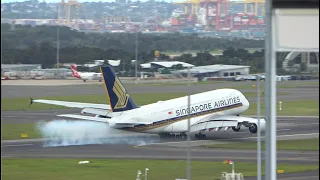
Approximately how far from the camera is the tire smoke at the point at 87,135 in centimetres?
4494

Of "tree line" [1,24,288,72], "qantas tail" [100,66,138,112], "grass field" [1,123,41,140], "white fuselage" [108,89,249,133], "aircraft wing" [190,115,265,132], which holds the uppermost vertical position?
"tree line" [1,24,288,72]

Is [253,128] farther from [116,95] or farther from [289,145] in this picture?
[116,95]

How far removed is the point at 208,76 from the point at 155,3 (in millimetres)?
18567

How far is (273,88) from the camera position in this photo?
4902 mm

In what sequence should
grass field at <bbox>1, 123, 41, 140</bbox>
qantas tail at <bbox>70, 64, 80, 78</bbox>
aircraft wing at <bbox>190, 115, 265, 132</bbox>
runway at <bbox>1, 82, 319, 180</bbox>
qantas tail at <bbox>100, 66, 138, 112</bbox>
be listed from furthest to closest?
1. qantas tail at <bbox>70, 64, 80, 78</bbox>
2. grass field at <bbox>1, 123, 41, 140</bbox>
3. aircraft wing at <bbox>190, 115, 265, 132</bbox>
4. qantas tail at <bbox>100, 66, 138, 112</bbox>
5. runway at <bbox>1, 82, 319, 180</bbox>

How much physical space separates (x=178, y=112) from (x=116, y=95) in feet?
12.4

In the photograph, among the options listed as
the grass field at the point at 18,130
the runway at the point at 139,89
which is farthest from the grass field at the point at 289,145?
the runway at the point at 139,89

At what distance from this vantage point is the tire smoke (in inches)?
1769

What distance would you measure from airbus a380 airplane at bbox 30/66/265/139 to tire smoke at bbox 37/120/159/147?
0.70 m

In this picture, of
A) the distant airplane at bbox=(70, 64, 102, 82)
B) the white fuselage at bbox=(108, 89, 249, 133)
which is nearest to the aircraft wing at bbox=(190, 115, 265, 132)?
the white fuselage at bbox=(108, 89, 249, 133)

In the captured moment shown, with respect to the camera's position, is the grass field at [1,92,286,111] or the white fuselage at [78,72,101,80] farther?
the white fuselage at [78,72,101,80]

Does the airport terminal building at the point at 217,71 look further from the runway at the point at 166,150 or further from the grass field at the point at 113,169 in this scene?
the grass field at the point at 113,169

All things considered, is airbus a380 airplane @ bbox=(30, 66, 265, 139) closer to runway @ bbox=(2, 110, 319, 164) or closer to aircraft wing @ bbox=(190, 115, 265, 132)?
aircraft wing @ bbox=(190, 115, 265, 132)

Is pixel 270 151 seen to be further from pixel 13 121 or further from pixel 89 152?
pixel 13 121
